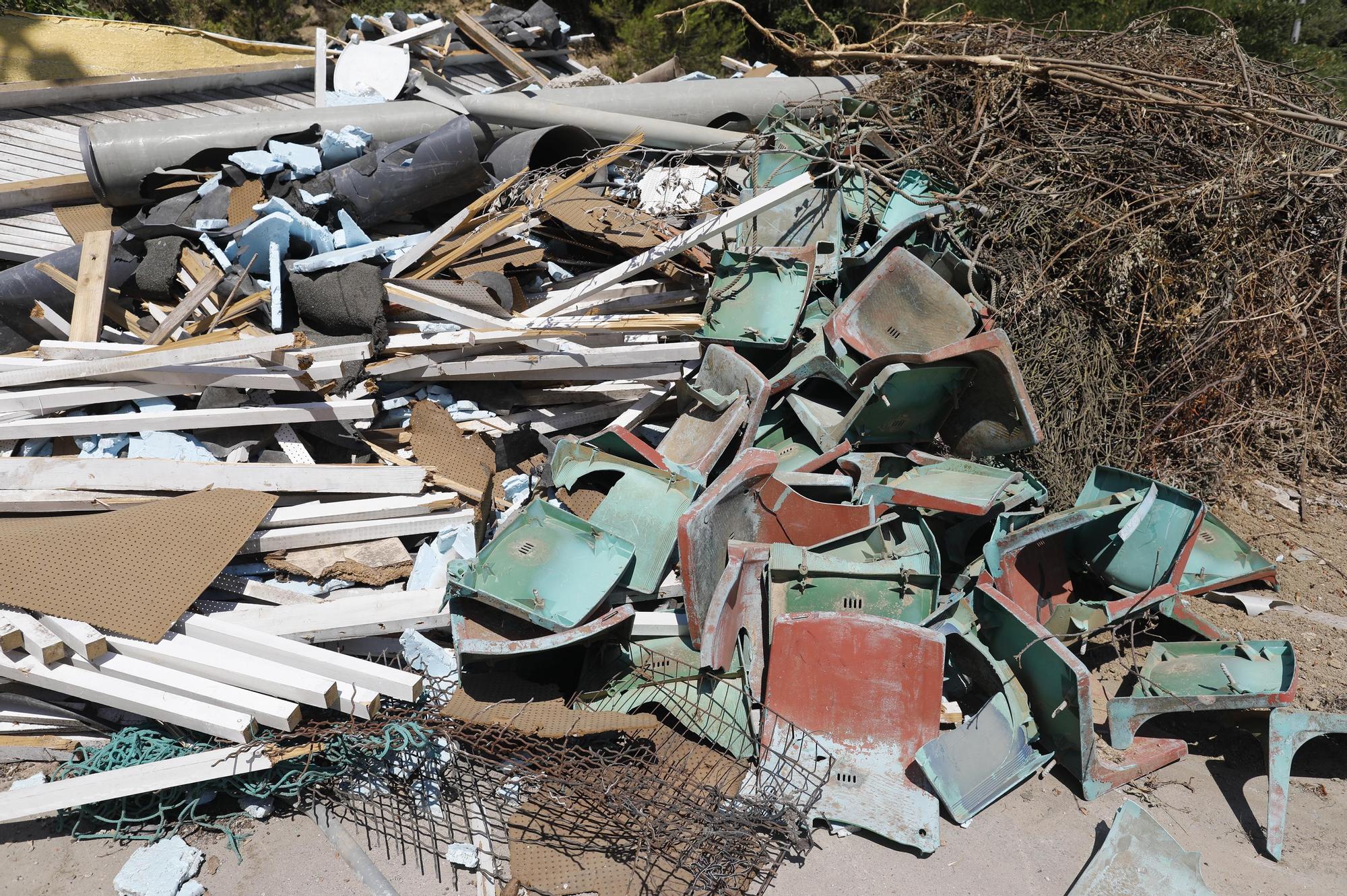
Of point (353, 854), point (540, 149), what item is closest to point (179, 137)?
point (540, 149)

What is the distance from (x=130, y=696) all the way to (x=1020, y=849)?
371cm

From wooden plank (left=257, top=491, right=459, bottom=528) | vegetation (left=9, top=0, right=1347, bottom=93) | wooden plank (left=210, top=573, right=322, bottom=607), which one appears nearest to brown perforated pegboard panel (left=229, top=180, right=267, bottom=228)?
wooden plank (left=257, top=491, right=459, bottom=528)

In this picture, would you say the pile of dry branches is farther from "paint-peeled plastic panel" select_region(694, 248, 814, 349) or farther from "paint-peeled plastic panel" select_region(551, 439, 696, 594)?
"paint-peeled plastic panel" select_region(551, 439, 696, 594)

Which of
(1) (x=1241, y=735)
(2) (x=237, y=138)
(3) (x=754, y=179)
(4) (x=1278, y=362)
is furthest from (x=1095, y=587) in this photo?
(2) (x=237, y=138)

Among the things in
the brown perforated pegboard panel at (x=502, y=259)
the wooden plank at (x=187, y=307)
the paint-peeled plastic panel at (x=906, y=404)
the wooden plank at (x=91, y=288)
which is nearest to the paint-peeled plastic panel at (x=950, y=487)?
the paint-peeled plastic panel at (x=906, y=404)

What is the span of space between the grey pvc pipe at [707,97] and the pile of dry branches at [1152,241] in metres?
1.10

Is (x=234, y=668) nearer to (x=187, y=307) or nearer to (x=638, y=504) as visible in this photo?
(x=638, y=504)

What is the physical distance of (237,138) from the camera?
19.6 feet

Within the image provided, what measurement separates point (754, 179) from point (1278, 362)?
3708 millimetres

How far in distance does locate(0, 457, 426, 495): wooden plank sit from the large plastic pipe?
3914 mm

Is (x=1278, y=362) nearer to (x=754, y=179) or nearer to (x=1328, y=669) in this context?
(x=1328, y=669)

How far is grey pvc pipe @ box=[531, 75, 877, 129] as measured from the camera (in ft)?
23.3

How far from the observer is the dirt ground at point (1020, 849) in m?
3.38

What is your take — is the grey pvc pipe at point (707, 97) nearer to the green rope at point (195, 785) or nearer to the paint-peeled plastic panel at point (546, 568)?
the paint-peeled plastic panel at point (546, 568)
